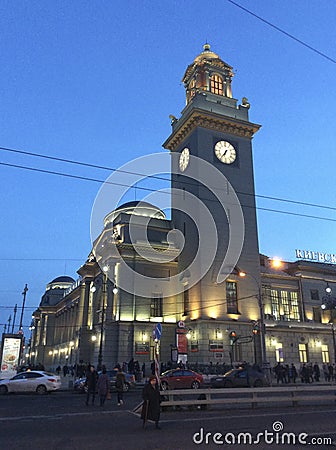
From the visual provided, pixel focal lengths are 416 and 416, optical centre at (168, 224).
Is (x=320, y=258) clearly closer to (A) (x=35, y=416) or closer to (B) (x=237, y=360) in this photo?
(B) (x=237, y=360)

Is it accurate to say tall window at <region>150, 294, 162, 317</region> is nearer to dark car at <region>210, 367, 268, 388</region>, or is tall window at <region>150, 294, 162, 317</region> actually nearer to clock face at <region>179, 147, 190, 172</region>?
clock face at <region>179, 147, 190, 172</region>

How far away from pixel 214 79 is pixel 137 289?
29710 mm

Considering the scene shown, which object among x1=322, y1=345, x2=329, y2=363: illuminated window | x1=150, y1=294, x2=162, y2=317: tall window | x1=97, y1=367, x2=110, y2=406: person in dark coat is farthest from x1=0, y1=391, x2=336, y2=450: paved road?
x1=322, y1=345, x2=329, y2=363: illuminated window

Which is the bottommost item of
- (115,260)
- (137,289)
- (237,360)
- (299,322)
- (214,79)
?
(237,360)

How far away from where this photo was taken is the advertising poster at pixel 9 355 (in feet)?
114

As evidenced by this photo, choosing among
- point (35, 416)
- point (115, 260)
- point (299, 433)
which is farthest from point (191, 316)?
point (299, 433)

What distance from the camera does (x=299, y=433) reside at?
10516 mm

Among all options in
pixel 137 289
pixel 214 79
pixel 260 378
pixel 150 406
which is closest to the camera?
pixel 150 406

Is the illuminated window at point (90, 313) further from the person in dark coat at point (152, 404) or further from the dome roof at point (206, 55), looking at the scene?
the person in dark coat at point (152, 404)

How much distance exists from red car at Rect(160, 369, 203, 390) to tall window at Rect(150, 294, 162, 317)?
794 inches

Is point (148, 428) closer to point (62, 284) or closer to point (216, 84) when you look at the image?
point (216, 84)

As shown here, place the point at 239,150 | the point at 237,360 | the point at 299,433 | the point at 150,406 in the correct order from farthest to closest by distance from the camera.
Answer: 1. the point at 239,150
2. the point at 237,360
3. the point at 150,406
4. the point at 299,433

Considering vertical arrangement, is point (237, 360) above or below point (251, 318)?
below

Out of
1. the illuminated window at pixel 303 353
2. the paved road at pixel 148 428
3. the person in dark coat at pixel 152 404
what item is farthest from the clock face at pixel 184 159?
the person in dark coat at pixel 152 404
